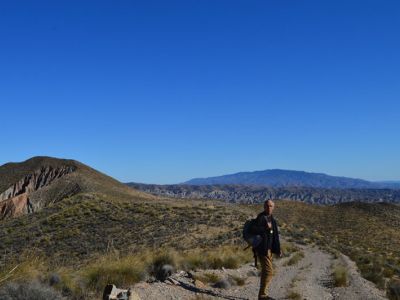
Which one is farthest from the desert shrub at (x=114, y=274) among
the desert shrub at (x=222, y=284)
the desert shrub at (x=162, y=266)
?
the desert shrub at (x=222, y=284)

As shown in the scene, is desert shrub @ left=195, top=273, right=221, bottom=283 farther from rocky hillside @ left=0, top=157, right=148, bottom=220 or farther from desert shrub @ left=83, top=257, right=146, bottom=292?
rocky hillside @ left=0, top=157, right=148, bottom=220

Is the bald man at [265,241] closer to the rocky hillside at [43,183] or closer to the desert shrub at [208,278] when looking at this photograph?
the desert shrub at [208,278]

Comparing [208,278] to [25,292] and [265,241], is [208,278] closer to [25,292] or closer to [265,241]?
[265,241]

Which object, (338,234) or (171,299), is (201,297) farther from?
(338,234)

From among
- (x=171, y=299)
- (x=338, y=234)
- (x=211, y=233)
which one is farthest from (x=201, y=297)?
(x=338, y=234)

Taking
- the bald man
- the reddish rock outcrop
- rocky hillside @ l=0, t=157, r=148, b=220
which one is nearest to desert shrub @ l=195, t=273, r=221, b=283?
the bald man

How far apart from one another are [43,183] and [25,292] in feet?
216

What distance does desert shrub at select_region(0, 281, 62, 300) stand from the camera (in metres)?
7.76

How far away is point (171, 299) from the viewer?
10602 mm

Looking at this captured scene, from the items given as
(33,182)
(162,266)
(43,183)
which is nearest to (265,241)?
(162,266)

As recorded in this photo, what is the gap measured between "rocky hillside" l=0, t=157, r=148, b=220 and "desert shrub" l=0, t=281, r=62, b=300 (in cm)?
4539

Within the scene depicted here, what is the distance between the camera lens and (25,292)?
26.0 feet

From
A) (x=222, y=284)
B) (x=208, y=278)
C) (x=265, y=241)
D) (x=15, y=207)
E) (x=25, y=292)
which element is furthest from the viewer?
(x=15, y=207)

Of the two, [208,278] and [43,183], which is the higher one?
[43,183]
